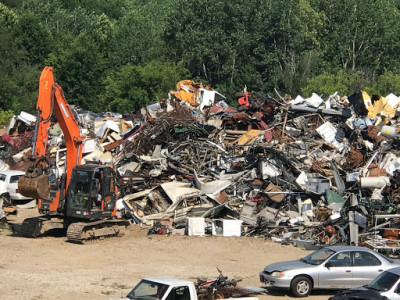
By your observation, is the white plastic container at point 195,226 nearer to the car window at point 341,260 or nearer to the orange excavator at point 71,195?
the orange excavator at point 71,195

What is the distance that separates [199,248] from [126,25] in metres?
52.5

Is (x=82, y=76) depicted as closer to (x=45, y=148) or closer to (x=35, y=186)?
(x=45, y=148)

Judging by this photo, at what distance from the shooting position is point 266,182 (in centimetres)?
2589

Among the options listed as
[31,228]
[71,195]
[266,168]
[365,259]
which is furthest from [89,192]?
[365,259]

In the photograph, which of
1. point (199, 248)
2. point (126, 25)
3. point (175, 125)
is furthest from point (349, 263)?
point (126, 25)

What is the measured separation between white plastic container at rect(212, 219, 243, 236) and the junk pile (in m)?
0.03

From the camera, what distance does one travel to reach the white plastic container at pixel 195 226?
942 inches

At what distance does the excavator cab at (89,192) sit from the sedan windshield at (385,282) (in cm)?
1064

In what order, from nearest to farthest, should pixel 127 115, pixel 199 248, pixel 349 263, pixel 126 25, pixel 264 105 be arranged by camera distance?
pixel 349 263 < pixel 199 248 < pixel 264 105 < pixel 127 115 < pixel 126 25

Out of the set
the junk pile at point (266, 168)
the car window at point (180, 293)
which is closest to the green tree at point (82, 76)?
the junk pile at point (266, 168)

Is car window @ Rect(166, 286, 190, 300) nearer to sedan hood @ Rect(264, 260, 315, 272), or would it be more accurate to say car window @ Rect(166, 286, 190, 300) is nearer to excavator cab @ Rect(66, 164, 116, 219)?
sedan hood @ Rect(264, 260, 315, 272)

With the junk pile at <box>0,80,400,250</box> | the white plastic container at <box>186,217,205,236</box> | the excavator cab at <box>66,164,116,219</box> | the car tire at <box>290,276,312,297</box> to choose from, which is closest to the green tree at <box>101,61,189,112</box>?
the junk pile at <box>0,80,400,250</box>

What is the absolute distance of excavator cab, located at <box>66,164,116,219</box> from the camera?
22578 mm

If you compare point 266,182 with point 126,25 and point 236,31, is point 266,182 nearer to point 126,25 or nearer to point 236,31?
point 236,31
